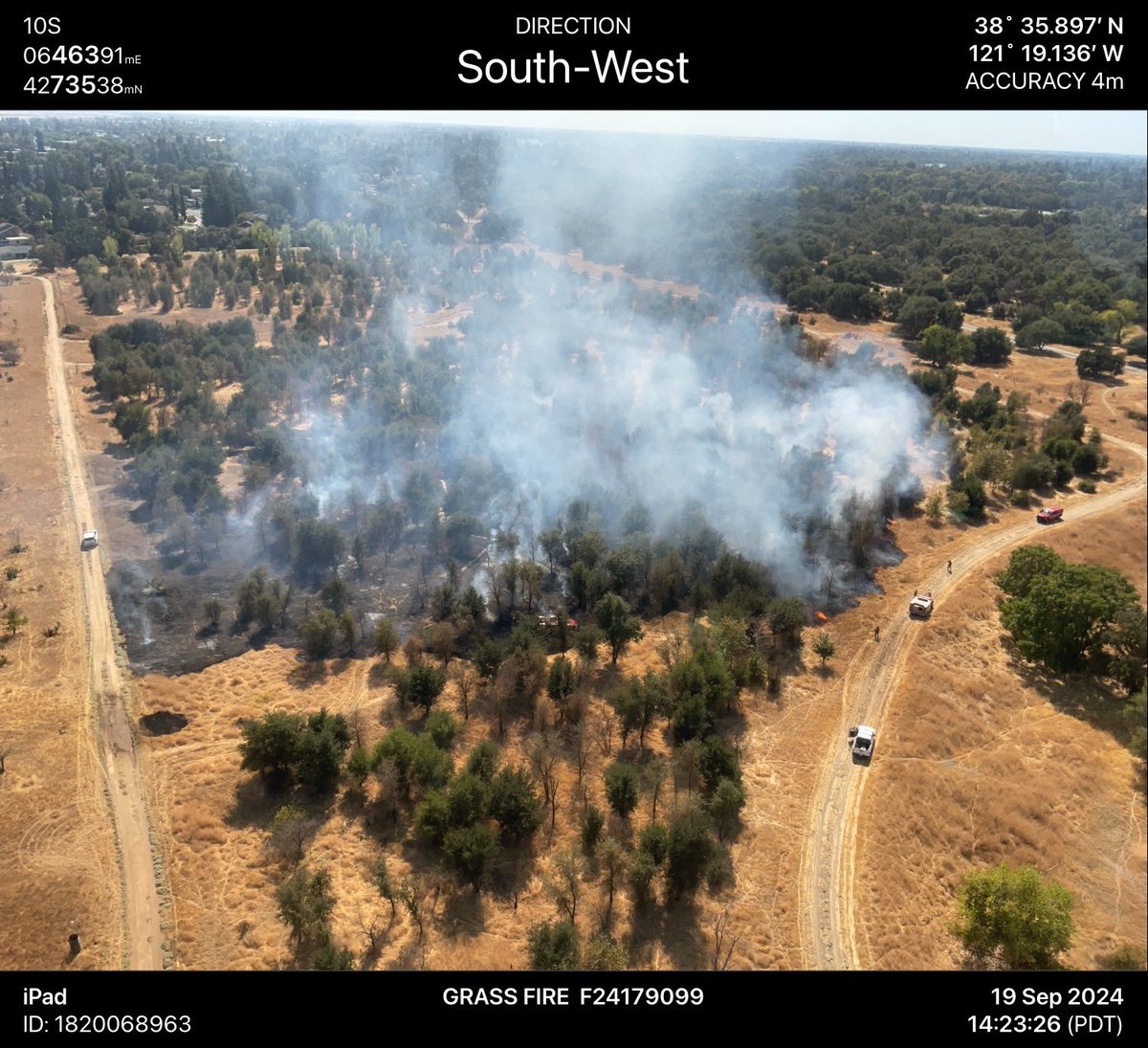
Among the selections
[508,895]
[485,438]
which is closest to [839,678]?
[508,895]

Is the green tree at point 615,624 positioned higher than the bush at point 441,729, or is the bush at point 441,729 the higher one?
the green tree at point 615,624

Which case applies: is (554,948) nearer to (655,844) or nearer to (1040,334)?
(655,844)

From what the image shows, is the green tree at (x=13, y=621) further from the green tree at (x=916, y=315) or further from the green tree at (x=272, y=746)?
the green tree at (x=916, y=315)

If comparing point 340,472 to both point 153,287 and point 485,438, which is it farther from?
point 153,287

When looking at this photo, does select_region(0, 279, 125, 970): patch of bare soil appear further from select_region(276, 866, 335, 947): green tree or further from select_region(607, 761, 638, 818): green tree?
select_region(607, 761, 638, 818): green tree

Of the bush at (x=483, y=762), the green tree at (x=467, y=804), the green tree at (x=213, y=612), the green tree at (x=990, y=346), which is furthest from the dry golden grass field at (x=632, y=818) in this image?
the green tree at (x=990, y=346)

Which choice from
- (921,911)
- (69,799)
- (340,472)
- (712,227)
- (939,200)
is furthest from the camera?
(939,200)

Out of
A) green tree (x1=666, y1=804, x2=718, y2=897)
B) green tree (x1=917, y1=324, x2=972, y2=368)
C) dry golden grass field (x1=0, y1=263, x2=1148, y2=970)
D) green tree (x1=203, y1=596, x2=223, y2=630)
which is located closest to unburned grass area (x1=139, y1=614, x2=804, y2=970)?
dry golden grass field (x1=0, y1=263, x2=1148, y2=970)
